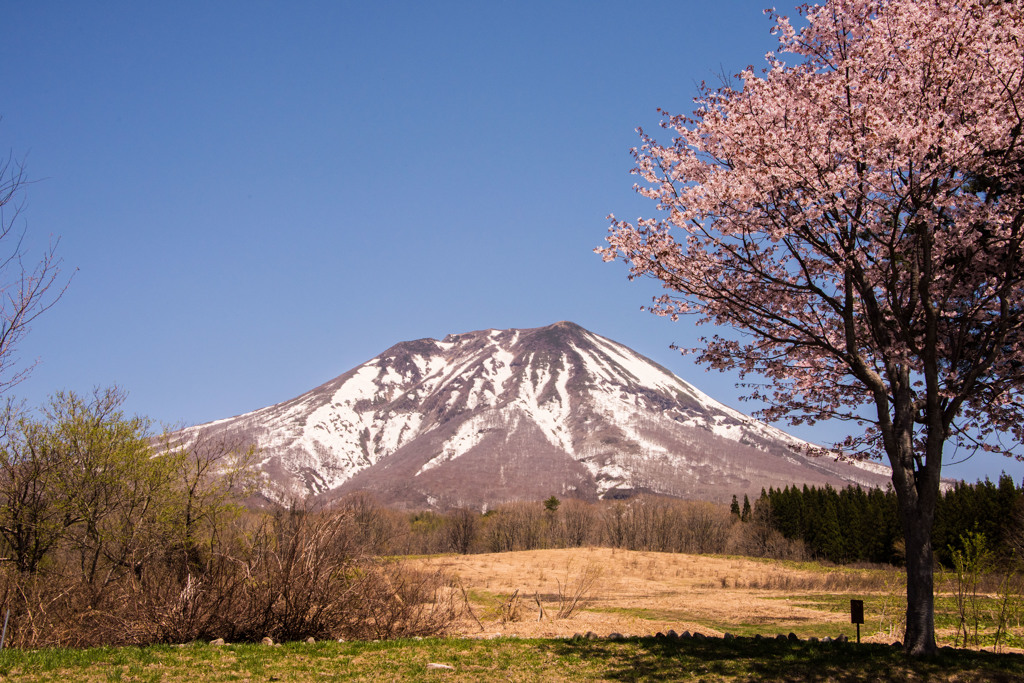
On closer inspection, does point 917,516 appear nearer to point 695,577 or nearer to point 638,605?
point 638,605

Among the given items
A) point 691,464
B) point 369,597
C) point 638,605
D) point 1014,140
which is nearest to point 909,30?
point 1014,140

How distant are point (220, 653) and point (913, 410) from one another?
34.9ft

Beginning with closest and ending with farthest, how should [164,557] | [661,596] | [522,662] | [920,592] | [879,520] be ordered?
[920,592] < [522,662] < [164,557] < [661,596] < [879,520]

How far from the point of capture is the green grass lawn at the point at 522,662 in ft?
28.3

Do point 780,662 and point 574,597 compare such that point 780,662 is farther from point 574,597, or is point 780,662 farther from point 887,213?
point 574,597

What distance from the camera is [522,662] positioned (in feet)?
33.3

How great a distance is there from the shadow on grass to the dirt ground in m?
4.59

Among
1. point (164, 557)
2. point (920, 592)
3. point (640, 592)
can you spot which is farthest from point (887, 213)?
point (640, 592)

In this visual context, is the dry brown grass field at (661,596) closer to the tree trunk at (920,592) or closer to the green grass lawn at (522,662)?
the green grass lawn at (522,662)

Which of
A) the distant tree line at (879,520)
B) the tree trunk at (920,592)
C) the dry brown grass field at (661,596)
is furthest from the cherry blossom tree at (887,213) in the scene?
the distant tree line at (879,520)

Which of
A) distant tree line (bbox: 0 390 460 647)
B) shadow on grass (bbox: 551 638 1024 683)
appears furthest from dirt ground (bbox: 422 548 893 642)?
shadow on grass (bbox: 551 638 1024 683)

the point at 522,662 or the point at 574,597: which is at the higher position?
the point at 522,662

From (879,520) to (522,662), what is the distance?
209 ft

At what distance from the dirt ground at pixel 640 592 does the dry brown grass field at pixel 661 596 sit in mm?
52
